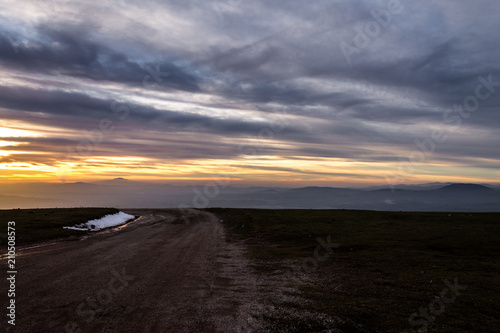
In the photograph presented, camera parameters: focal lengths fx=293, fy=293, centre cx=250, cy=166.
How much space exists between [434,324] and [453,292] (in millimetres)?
4481

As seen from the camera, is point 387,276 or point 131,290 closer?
point 131,290

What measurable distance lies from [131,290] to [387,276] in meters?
13.0

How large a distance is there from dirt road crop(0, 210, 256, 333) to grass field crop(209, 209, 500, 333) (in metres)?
2.10

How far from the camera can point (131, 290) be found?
12930 mm

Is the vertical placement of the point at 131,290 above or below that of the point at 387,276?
above

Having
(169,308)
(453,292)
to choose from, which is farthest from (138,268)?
(453,292)

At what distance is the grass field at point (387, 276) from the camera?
10.0 metres

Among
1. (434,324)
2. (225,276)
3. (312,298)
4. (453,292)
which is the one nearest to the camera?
(434,324)

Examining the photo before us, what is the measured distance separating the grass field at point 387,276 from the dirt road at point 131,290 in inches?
82.7

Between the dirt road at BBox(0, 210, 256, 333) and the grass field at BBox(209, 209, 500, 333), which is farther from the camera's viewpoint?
the grass field at BBox(209, 209, 500, 333)

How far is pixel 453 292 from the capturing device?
43.1 ft

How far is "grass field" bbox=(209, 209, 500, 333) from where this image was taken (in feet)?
32.9

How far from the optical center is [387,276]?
15.8m

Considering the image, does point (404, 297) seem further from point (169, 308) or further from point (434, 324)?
point (169, 308)
